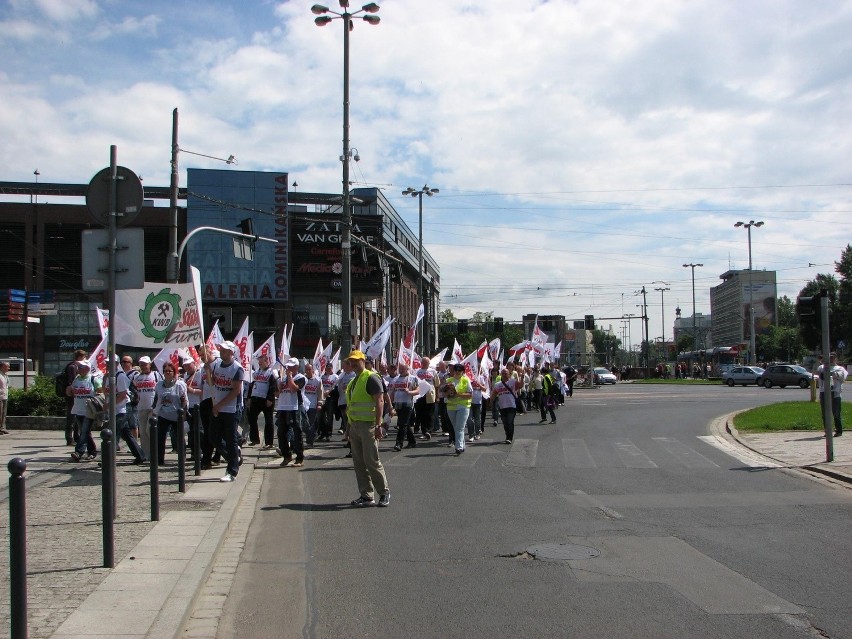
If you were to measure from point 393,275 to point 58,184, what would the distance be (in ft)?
143

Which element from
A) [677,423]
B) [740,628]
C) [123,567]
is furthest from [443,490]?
[677,423]

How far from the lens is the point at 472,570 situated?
667 centimetres

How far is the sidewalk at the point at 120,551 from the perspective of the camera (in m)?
5.10

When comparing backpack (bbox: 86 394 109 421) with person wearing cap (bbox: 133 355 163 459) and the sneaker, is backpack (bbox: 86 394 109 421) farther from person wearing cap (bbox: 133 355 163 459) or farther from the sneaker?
the sneaker

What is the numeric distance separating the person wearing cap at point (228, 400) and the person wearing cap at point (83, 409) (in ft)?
9.24

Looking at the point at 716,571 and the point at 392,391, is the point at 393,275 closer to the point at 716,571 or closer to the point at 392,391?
the point at 392,391

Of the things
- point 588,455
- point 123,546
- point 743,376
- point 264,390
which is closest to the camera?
point 123,546

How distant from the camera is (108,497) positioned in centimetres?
641

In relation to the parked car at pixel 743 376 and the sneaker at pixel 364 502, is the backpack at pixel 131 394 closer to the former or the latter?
the sneaker at pixel 364 502

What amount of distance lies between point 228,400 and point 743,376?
2115 inches

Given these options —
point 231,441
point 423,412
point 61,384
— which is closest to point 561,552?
point 231,441

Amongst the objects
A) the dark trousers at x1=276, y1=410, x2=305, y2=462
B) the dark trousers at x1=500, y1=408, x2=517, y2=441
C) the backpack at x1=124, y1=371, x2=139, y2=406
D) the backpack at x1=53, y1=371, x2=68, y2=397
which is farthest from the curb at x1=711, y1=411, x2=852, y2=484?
the backpack at x1=53, y1=371, x2=68, y2=397

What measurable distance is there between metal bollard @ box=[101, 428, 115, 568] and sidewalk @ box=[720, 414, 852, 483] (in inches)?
373

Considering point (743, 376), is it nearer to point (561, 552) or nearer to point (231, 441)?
point (231, 441)
